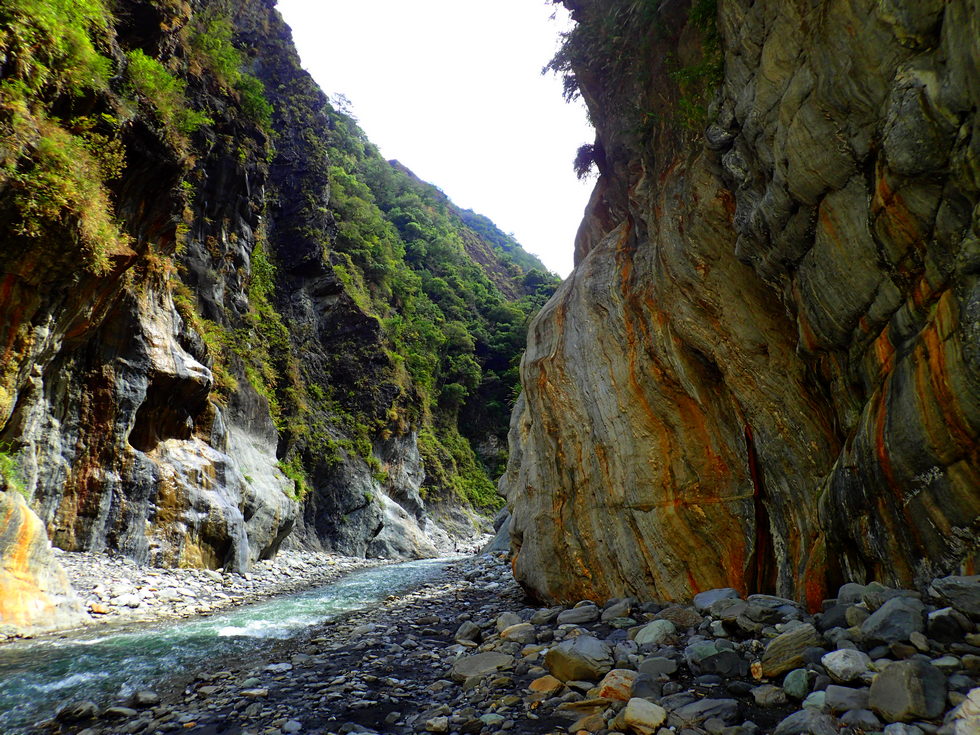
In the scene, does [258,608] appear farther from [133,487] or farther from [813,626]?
[813,626]

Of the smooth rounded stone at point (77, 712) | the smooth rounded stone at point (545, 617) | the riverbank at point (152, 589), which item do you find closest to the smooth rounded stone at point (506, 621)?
the smooth rounded stone at point (545, 617)

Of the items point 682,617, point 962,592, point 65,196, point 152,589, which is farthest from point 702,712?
point 65,196

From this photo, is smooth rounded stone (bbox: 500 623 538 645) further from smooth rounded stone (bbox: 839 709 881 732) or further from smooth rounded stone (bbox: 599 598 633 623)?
smooth rounded stone (bbox: 839 709 881 732)

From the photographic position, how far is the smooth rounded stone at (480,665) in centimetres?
626

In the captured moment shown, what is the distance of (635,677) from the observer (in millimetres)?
4855

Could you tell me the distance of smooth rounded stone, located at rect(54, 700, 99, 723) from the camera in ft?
18.8

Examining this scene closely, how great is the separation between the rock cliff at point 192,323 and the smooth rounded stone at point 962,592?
12.0m

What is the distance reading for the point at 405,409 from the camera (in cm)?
3850

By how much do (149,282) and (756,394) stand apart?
1683 centimetres

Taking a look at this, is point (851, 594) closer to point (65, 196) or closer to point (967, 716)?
point (967, 716)

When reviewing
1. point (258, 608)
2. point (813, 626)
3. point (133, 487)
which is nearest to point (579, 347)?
point (813, 626)

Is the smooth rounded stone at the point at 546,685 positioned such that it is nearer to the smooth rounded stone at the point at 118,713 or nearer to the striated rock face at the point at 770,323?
the striated rock face at the point at 770,323

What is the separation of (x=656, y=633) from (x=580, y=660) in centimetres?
108

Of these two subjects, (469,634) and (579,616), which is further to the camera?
(469,634)
